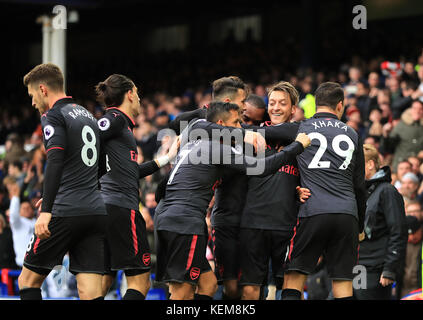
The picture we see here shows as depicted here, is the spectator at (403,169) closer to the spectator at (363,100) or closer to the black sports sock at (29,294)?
the spectator at (363,100)

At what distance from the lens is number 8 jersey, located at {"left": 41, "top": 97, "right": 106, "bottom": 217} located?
5.88 metres

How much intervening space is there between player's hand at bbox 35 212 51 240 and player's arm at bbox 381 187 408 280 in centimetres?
353

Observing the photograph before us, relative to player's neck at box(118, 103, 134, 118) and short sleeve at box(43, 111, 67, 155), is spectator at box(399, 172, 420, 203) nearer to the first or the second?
player's neck at box(118, 103, 134, 118)

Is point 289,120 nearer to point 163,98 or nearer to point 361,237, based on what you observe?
point 361,237

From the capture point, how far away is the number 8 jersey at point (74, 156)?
5.88 meters

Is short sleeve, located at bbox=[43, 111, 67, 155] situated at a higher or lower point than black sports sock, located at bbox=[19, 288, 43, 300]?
higher

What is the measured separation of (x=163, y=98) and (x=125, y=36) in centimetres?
1290

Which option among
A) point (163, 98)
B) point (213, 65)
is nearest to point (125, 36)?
point (213, 65)

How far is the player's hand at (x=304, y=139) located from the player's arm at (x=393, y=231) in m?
1.82

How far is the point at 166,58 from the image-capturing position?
25.6 metres

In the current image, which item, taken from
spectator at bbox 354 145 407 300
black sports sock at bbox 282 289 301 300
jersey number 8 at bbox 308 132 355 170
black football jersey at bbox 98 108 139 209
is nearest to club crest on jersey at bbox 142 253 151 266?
black football jersey at bbox 98 108 139 209

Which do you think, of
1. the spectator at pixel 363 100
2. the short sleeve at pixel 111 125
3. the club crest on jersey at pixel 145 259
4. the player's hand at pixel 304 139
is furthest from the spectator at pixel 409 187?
the short sleeve at pixel 111 125
